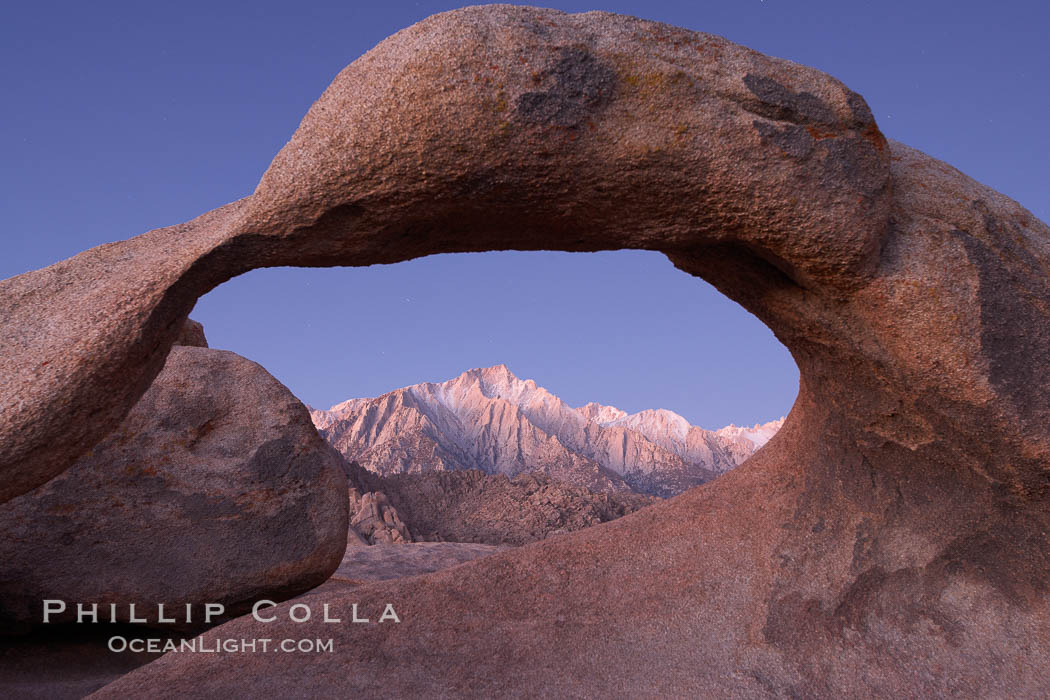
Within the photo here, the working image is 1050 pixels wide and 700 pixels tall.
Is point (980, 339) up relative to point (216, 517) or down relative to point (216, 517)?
up

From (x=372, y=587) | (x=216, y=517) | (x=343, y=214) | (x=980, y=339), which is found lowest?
(x=372, y=587)

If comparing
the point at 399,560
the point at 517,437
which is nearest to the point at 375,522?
the point at 399,560

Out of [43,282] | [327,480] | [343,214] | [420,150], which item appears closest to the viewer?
[420,150]

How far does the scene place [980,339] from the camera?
8.74 ft

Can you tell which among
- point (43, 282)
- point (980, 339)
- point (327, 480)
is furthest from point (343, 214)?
point (327, 480)

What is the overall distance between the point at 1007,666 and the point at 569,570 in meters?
2.03

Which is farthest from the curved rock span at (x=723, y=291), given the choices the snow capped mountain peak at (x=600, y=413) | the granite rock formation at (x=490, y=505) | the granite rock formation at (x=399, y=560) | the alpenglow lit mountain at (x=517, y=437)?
the snow capped mountain peak at (x=600, y=413)

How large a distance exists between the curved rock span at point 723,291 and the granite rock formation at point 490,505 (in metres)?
8.72

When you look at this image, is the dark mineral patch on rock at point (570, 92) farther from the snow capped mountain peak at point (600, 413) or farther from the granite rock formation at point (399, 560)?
the snow capped mountain peak at point (600, 413)

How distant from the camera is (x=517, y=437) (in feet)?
100

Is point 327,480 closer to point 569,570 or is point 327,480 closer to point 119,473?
point 119,473

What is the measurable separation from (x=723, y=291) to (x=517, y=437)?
27307 mm

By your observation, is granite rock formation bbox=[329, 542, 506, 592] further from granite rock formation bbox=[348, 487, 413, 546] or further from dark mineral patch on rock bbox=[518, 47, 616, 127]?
dark mineral patch on rock bbox=[518, 47, 616, 127]

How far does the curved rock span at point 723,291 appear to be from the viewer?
240 centimetres
